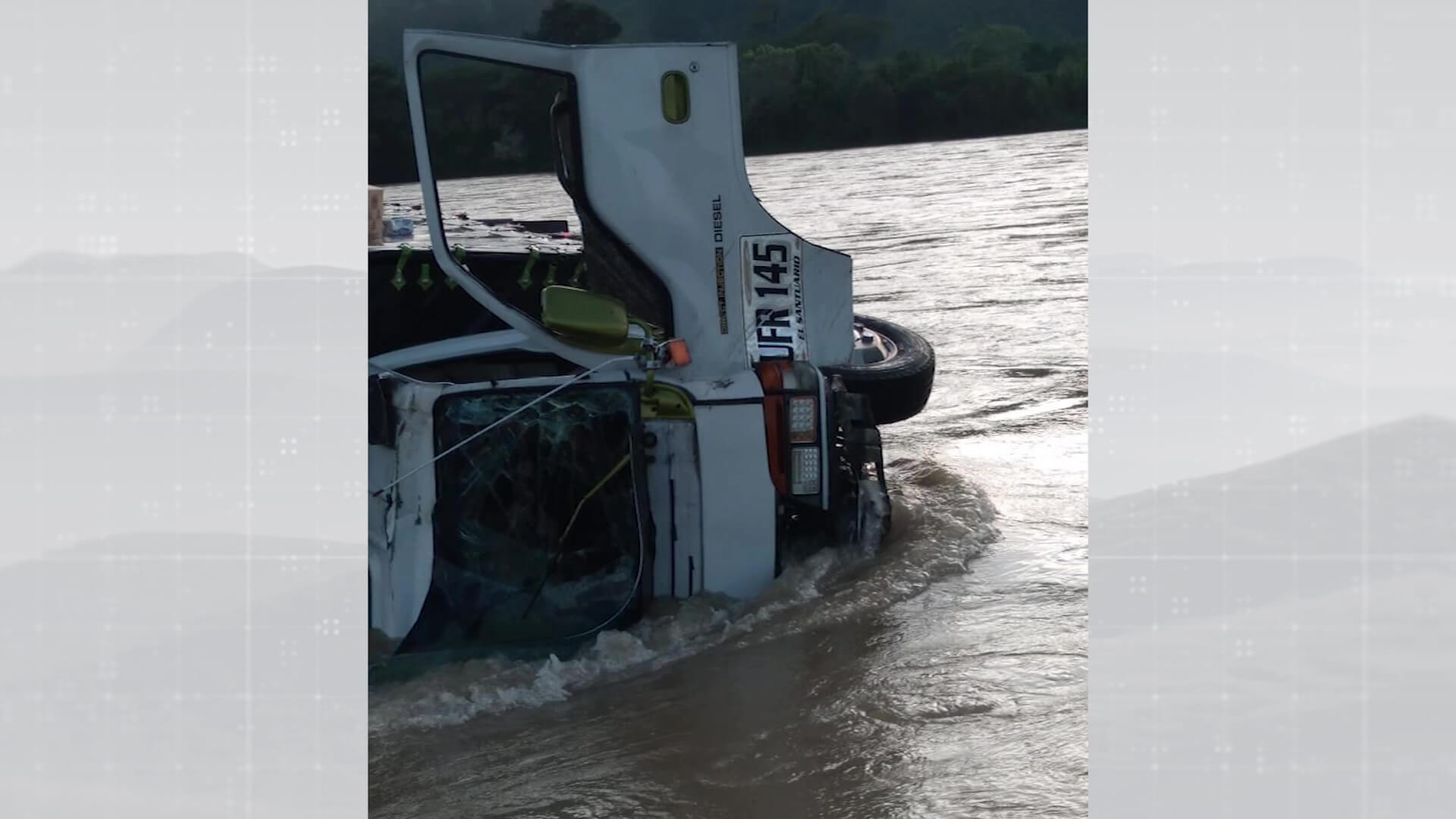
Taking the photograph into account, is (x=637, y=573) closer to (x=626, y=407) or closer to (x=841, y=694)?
(x=626, y=407)

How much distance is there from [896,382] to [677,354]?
140 cm

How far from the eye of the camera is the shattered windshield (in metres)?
4.96

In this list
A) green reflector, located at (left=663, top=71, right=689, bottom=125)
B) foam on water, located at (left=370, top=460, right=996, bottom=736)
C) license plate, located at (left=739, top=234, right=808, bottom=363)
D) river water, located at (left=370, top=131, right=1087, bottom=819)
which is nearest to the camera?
river water, located at (left=370, top=131, right=1087, bottom=819)

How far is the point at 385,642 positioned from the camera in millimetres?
4984

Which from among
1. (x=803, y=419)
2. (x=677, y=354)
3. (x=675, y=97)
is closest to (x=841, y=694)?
(x=803, y=419)

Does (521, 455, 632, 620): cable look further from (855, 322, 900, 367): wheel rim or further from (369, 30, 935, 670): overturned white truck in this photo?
Result: (855, 322, 900, 367): wheel rim

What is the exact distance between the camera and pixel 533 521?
5008 millimetres

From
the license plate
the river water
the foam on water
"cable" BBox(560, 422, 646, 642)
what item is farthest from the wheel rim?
"cable" BBox(560, 422, 646, 642)

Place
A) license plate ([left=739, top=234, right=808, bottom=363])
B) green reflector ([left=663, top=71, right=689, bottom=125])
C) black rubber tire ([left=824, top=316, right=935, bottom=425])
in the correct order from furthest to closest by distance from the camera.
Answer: black rubber tire ([left=824, top=316, right=935, bottom=425]) < license plate ([left=739, top=234, right=808, bottom=363]) < green reflector ([left=663, top=71, right=689, bottom=125])

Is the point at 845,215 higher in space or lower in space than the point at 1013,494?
higher

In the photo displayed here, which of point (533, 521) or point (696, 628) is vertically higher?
point (533, 521)

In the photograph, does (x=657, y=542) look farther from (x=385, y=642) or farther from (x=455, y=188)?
(x=455, y=188)

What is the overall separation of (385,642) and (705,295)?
1.62 meters
